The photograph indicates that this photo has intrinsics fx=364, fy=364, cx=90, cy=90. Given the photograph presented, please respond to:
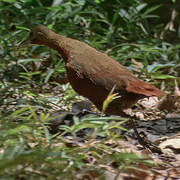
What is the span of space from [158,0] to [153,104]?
3029 millimetres

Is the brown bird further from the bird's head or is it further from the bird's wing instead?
the bird's head

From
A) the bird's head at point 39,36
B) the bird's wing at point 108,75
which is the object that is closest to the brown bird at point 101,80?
the bird's wing at point 108,75

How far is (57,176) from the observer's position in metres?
1.62

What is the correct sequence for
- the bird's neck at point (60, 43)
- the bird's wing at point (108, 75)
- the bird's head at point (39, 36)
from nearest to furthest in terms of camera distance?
the bird's wing at point (108, 75) < the bird's neck at point (60, 43) < the bird's head at point (39, 36)

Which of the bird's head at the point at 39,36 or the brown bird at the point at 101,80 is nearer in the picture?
the brown bird at the point at 101,80

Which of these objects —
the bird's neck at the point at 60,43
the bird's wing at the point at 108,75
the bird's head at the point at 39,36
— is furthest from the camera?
the bird's head at the point at 39,36

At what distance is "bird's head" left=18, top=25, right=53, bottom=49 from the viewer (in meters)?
3.30

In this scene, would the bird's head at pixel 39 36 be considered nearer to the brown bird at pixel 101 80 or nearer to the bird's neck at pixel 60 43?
the bird's neck at pixel 60 43

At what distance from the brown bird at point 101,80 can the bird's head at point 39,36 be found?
Answer: 0.33m

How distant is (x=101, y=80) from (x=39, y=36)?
0.89 m

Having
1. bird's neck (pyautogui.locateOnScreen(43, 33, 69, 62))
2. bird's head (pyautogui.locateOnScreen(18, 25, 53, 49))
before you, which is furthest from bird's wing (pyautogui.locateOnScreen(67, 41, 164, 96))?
bird's head (pyautogui.locateOnScreen(18, 25, 53, 49))

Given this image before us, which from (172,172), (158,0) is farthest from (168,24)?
(172,172)

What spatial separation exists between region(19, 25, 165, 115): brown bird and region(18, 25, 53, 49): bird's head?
33cm

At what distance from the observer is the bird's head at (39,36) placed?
10.8 feet
